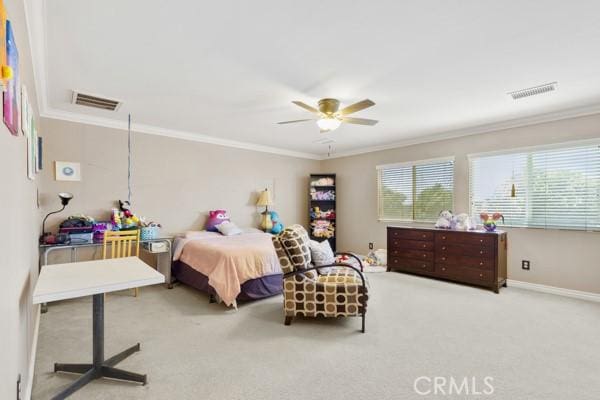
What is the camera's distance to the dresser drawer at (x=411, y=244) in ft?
15.4

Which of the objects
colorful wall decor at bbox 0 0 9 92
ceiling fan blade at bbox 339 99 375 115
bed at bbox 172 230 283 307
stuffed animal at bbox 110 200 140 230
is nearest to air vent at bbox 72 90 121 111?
stuffed animal at bbox 110 200 140 230

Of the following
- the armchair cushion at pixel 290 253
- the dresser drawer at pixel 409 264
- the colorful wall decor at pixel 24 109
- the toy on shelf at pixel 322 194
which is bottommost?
the dresser drawer at pixel 409 264

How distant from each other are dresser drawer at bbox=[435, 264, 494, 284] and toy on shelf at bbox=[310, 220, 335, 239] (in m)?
2.57

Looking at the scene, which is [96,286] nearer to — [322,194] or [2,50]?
[2,50]

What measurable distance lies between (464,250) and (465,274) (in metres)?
0.35

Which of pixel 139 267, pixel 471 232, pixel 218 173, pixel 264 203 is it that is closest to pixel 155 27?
pixel 139 267

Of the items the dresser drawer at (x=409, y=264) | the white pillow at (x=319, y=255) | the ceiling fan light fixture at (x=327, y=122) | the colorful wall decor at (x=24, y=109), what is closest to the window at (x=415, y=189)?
the dresser drawer at (x=409, y=264)

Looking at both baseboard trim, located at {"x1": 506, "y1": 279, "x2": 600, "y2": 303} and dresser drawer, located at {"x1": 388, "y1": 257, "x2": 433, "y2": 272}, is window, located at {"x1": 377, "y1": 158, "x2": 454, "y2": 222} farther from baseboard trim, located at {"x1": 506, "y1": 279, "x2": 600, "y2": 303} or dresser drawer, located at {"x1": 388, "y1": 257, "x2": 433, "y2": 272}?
baseboard trim, located at {"x1": 506, "y1": 279, "x2": 600, "y2": 303}

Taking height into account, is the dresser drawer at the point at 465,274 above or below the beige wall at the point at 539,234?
below

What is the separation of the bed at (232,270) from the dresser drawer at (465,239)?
2.62m

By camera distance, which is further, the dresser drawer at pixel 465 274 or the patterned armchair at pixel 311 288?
the dresser drawer at pixel 465 274

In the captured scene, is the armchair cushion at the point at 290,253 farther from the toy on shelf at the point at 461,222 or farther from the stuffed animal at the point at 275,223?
the stuffed animal at the point at 275,223

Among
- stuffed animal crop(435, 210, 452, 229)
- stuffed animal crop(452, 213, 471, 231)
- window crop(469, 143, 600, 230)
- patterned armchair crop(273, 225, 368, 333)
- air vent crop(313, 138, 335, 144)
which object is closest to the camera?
patterned armchair crop(273, 225, 368, 333)

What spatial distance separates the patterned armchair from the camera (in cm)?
284
